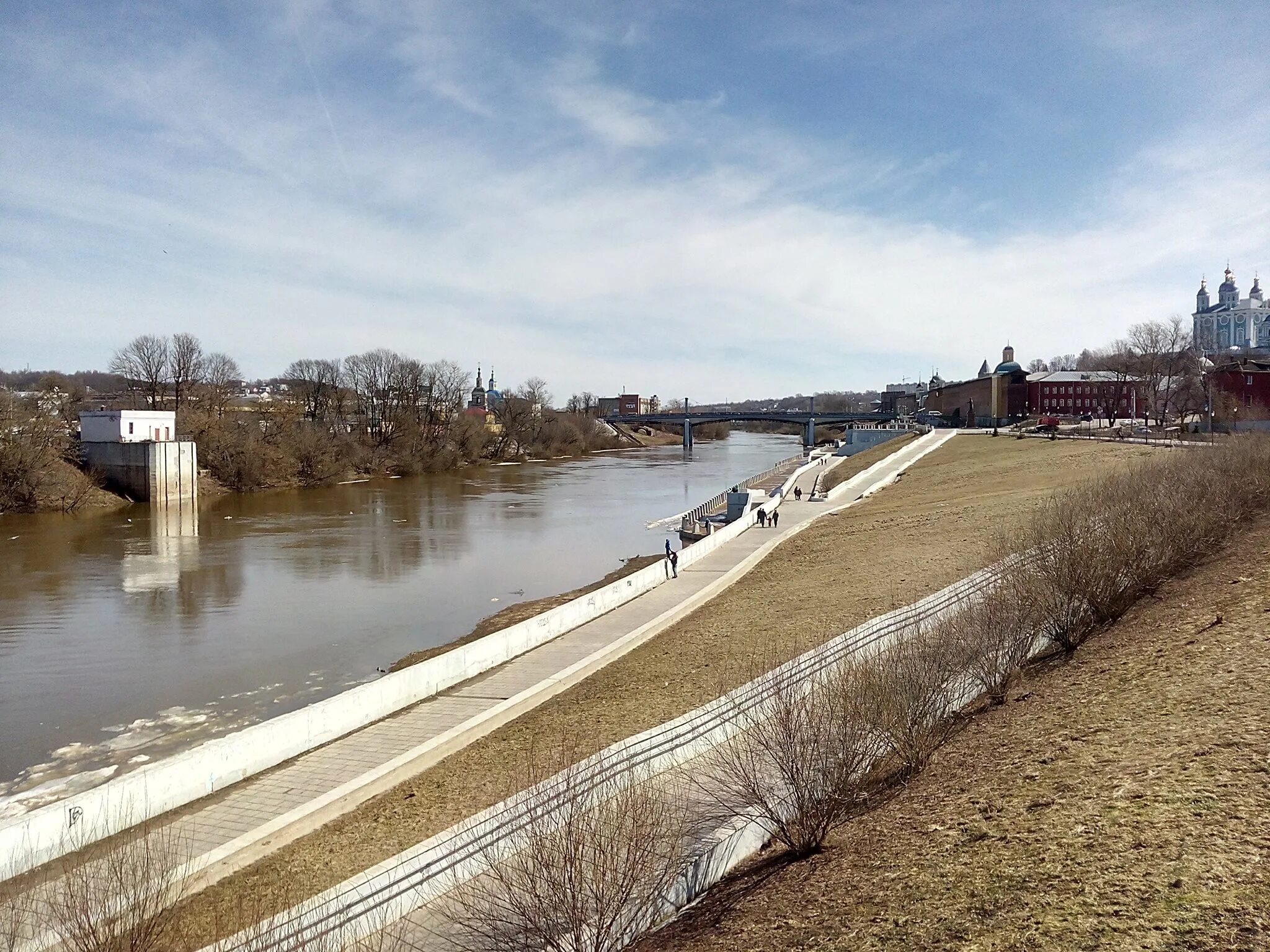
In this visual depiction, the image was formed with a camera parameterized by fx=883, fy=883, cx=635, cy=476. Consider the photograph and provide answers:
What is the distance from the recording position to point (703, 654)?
17234mm

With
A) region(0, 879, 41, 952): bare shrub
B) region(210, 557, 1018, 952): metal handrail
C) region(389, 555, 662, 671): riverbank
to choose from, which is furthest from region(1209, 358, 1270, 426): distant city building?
region(0, 879, 41, 952): bare shrub

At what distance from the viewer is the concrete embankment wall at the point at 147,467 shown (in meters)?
58.6

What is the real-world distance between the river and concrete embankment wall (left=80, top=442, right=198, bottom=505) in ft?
8.32

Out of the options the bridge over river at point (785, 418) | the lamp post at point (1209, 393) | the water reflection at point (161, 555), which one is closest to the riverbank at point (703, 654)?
the lamp post at point (1209, 393)

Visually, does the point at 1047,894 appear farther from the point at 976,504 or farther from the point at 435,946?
the point at 976,504

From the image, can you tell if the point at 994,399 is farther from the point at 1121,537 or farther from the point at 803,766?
the point at 803,766

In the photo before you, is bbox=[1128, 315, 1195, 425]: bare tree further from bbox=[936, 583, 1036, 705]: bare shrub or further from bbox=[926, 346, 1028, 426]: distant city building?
bbox=[936, 583, 1036, 705]: bare shrub

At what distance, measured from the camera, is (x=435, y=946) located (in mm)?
6953

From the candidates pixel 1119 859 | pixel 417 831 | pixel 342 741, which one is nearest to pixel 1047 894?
pixel 1119 859

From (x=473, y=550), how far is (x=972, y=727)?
93.5 ft

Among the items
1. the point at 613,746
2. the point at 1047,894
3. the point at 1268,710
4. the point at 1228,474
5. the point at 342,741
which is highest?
the point at 1228,474

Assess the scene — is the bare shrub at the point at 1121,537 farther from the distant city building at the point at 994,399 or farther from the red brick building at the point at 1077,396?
the red brick building at the point at 1077,396

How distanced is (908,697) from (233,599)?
78.9ft

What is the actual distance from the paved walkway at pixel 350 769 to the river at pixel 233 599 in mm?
3643
